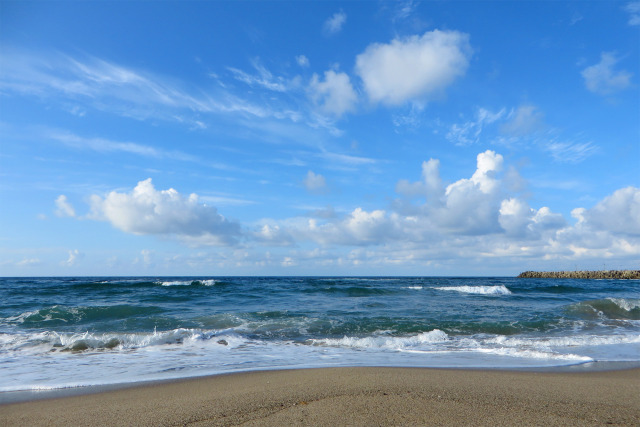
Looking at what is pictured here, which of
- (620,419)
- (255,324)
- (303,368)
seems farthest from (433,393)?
(255,324)

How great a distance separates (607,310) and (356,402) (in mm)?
17003

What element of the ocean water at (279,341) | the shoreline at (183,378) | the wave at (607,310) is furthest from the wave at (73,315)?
the wave at (607,310)

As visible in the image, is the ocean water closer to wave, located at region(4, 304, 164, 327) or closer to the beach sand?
wave, located at region(4, 304, 164, 327)

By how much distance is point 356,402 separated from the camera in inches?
172

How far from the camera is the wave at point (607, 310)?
15.1 meters

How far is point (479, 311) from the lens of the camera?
1543 centimetres

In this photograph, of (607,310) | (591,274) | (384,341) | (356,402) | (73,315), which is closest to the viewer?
(356,402)

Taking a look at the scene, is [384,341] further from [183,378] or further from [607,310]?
[607,310]

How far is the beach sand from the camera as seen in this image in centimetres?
394

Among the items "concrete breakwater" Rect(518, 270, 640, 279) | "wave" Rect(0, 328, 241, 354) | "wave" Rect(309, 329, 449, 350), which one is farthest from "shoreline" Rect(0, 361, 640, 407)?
"concrete breakwater" Rect(518, 270, 640, 279)

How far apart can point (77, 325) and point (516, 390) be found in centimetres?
1232

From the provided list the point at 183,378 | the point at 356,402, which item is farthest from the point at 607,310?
the point at 183,378

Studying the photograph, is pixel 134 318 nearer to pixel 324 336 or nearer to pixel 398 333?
pixel 324 336

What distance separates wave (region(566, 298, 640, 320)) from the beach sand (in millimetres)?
11053
